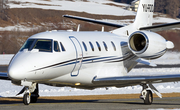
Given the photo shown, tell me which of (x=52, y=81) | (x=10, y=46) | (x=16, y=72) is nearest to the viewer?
(x=16, y=72)

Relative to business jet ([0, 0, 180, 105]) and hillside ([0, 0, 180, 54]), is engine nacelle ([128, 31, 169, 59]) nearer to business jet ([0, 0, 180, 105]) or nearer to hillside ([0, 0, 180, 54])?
business jet ([0, 0, 180, 105])

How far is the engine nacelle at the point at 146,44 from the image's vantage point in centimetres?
1700

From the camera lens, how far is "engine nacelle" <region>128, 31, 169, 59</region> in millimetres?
16998

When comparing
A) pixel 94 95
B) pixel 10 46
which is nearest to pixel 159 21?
pixel 10 46

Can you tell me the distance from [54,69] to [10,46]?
50.8m

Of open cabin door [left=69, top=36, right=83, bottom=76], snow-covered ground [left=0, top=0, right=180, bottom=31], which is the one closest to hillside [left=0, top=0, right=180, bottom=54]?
snow-covered ground [left=0, top=0, right=180, bottom=31]

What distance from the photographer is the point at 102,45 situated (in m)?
17.6

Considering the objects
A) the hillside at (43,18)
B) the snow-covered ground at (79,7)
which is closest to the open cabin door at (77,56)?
the hillside at (43,18)

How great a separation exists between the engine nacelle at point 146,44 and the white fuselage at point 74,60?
106cm

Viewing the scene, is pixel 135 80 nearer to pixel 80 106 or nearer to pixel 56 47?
pixel 80 106

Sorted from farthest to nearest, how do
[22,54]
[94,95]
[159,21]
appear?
[159,21]
[94,95]
[22,54]

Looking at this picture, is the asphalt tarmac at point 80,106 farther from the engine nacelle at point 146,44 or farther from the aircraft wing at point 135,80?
the engine nacelle at point 146,44

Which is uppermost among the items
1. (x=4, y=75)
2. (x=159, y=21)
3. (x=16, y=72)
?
(x=16, y=72)

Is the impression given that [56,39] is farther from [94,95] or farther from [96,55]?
[94,95]
